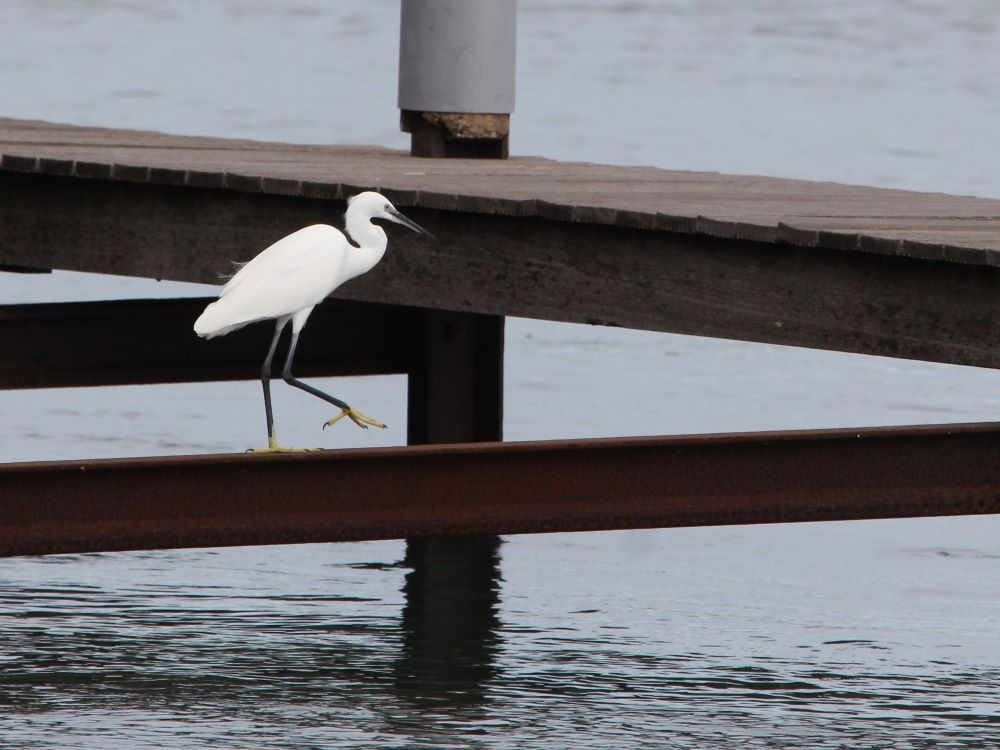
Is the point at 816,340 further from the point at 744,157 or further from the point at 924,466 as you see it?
the point at 744,157

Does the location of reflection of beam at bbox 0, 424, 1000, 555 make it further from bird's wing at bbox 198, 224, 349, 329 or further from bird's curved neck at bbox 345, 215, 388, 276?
bird's curved neck at bbox 345, 215, 388, 276

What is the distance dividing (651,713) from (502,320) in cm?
347

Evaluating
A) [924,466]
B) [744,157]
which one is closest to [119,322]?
[924,466]

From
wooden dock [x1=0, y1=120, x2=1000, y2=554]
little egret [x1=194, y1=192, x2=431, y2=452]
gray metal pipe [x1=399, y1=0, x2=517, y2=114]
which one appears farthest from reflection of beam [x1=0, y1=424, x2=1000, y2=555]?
gray metal pipe [x1=399, y1=0, x2=517, y2=114]

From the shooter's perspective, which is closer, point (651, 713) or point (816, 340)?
point (816, 340)

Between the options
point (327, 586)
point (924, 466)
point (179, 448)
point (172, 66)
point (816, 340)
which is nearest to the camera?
point (924, 466)

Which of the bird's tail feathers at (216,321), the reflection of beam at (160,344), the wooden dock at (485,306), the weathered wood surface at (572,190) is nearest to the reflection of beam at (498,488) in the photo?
the wooden dock at (485,306)

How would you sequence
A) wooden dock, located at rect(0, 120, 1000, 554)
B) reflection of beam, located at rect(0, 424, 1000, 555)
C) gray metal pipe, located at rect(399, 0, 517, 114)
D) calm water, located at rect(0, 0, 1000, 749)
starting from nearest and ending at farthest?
1. reflection of beam, located at rect(0, 424, 1000, 555)
2. wooden dock, located at rect(0, 120, 1000, 554)
3. calm water, located at rect(0, 0, 1000, 749)
4. gray metal pipe, located at rect(399, 0, 517, 114)

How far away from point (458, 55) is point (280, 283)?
4.14 metres

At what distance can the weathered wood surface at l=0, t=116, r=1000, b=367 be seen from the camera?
7441mm

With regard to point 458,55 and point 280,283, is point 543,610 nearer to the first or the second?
point 458,55

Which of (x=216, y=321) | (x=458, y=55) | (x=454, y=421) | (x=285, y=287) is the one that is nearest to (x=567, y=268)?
(x=285, y=287)

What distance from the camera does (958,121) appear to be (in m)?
36.1

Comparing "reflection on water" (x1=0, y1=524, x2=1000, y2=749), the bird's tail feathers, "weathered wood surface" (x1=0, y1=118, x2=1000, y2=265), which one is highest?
"weathered wood surface" (x1=0, y1=118, x2=1000, y2=265)
